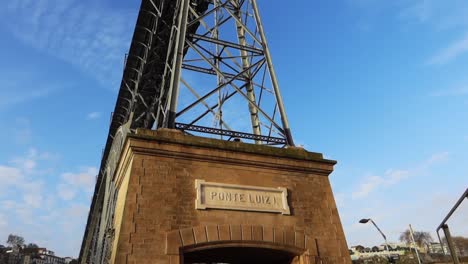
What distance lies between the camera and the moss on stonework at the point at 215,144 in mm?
7430

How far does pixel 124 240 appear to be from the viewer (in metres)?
6.30

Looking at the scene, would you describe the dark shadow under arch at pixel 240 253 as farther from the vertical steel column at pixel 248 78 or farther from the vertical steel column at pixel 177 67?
the vertical steel column at pixel 248 78

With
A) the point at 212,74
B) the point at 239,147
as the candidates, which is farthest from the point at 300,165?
the point at 212,74

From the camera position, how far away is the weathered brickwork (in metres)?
6.61

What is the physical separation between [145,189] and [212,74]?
5173 millimetres

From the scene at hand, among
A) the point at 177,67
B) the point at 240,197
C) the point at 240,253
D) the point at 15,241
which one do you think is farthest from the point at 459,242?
the point at 15,241

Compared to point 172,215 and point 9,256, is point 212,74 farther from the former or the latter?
point 9,256

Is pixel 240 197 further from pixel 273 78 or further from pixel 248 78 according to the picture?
pixel 248 78

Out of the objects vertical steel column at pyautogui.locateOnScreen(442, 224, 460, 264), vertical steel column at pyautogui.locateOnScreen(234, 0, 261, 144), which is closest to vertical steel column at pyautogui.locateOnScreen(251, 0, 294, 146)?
vertical steel column at pyautogui.locateOnScreen(234, 0, 261, 144)

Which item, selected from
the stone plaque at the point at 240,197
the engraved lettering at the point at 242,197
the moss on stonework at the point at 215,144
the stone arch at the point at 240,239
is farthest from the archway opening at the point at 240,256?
the moss on stonework at the point at 215,144

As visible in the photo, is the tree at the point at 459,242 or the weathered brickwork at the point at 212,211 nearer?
the tree at the point at 459,242

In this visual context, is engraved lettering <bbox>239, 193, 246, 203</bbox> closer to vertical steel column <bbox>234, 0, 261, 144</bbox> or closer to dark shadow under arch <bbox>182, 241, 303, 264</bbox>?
dark shadow under arch <bbox>182, 241, 303, 264</bbox>

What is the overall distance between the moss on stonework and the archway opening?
209 centimetres

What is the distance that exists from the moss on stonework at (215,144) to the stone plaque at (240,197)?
32.0 inches
